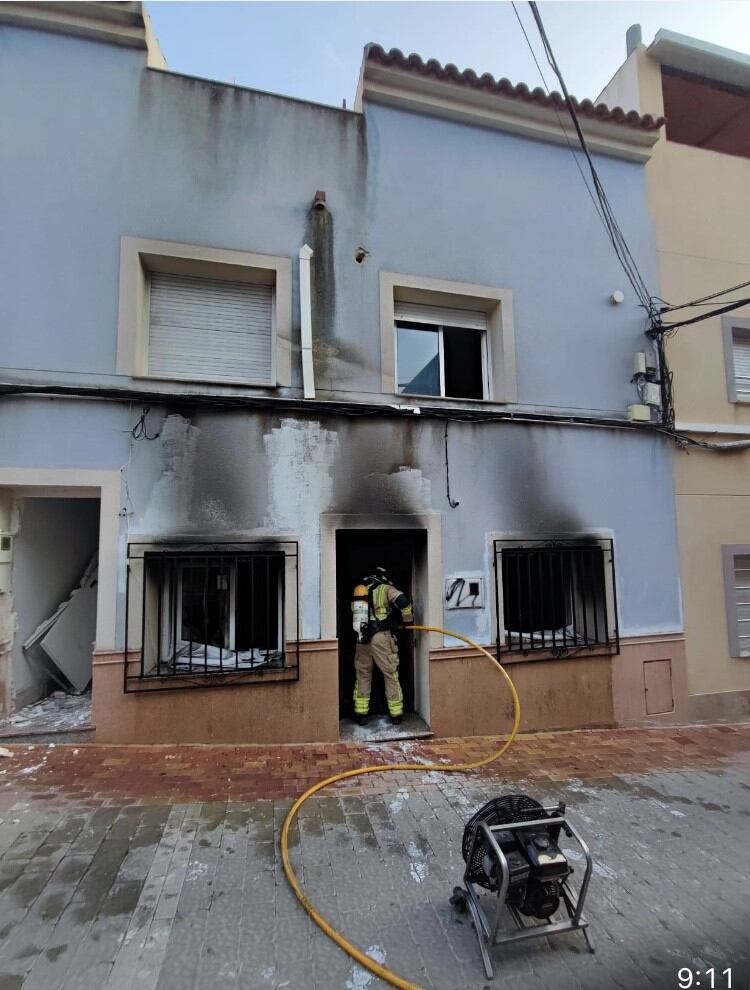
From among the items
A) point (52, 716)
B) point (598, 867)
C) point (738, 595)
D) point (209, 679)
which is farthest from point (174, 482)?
point (738, 595)

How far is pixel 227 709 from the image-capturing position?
15.7 ft

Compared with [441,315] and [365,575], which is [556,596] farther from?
[441,315]

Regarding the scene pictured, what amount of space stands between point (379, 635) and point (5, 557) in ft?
12.2

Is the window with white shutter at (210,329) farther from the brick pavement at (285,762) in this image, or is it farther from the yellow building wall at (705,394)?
the yellow building wall at (705,394)

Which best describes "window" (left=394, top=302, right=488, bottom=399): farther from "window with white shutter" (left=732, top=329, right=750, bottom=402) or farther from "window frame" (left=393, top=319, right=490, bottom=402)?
"window with white shutter" (left=732, top=329, right=750, bottom=402)

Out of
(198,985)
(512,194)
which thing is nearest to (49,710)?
(198,985)

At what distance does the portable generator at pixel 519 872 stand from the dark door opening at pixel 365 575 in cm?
325

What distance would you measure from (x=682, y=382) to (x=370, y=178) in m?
4.70

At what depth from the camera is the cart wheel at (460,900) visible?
267 centimetres

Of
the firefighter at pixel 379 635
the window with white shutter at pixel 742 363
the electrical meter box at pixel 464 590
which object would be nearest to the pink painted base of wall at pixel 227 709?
the firefighter at pixel 379 635

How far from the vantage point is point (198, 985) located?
7.34 feet

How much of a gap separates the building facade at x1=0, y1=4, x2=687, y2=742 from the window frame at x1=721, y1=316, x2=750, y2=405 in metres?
1.49

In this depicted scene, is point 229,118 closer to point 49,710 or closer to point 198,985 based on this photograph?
point 49,710

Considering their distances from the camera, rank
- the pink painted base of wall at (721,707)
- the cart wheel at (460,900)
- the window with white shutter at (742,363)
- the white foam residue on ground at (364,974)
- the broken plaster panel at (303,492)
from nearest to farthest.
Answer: the white foam residue on ground at (364,974) < the cart wheel at (460,900) < the broken plaster panel at (303,492) < the pink painted base of wall at (721,707) < the window with white shutter at (742,363)
